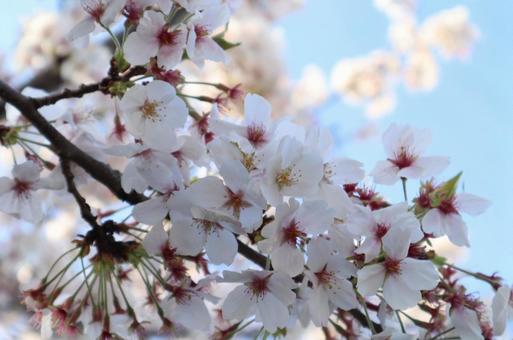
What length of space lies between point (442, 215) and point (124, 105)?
39cm

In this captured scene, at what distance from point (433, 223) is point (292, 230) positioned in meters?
0.19

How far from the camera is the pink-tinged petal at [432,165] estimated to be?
30.0 inches

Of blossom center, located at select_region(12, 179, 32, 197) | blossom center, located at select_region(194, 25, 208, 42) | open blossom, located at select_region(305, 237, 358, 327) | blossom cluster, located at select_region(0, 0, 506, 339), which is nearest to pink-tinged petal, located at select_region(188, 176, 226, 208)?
blossom cluster, located at select_region(0, 0, 506, 339)

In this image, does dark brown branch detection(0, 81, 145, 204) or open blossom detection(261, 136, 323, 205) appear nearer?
open blossom detection(261, 136, 323, 205)

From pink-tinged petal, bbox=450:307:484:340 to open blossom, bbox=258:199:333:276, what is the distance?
0.22 meters

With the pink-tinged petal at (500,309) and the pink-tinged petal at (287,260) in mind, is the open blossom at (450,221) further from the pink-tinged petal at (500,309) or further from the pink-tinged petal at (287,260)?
the pink-tinged petal at (287,260)

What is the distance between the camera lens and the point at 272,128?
0.71 m

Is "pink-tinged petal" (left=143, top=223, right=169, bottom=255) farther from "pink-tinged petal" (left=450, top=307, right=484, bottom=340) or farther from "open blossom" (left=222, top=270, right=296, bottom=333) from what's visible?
"pink-tinged petal" (left=450, top=307, right=484, bottom=340)

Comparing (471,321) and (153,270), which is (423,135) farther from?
(153,270)

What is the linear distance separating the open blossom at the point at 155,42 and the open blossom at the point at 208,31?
0.13 ft

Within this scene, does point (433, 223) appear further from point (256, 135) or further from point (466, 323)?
point (256, 135)

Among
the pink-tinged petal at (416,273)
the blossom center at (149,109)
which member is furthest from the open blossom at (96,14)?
the pink-tinged petal at (416,273)

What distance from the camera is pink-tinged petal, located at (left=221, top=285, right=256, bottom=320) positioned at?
67 centimetres

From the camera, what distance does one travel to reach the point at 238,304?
2.23 ft
